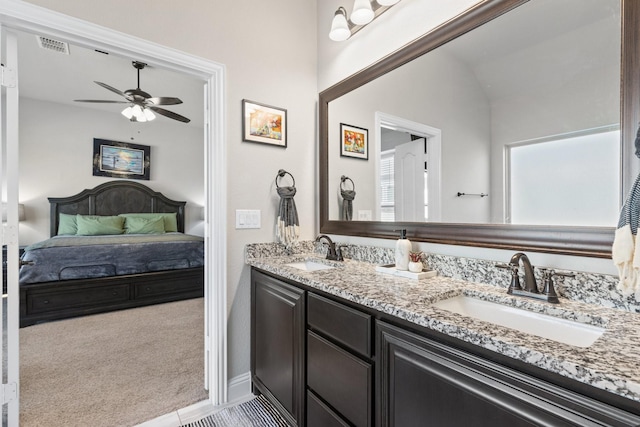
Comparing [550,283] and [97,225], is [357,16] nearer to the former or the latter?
[550,283]

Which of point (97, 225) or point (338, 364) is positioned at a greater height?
point (97, 225)

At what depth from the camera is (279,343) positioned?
65.1 inches

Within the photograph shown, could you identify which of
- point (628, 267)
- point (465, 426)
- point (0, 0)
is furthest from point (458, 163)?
point (0, 0)

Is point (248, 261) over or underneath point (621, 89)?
underneath

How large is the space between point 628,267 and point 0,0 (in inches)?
98.4

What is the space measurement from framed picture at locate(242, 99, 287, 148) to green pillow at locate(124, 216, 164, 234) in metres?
3.96

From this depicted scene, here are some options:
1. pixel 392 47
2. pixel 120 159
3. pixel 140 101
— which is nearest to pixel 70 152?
pixel 120 159

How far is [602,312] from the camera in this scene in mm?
928

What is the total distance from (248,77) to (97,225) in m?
4.14

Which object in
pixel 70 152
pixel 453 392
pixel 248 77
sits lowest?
pixel 453 392

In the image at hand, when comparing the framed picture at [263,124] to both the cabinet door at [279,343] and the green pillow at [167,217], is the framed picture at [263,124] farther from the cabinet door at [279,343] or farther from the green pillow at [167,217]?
the green pillow at [167,217]

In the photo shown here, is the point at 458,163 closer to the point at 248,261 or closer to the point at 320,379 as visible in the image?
the point at 320,379

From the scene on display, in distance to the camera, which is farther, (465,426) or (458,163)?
(458,163)

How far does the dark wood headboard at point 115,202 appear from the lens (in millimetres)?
4785
